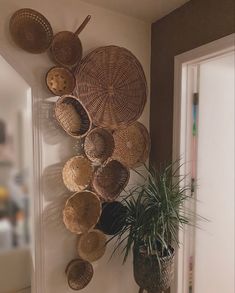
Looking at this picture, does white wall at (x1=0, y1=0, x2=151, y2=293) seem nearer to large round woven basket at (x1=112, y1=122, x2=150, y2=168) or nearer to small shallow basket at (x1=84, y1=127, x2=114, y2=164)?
small shallow basket at (x1=84, y1=127, x2=114, y2=164)

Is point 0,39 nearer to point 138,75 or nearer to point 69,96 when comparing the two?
point 69,96

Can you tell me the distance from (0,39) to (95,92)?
0.62 m

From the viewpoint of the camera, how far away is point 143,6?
5.44ft

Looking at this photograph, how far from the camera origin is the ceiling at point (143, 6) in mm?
1604

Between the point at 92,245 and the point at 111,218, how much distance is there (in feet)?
0.74

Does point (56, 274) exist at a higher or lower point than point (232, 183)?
lower

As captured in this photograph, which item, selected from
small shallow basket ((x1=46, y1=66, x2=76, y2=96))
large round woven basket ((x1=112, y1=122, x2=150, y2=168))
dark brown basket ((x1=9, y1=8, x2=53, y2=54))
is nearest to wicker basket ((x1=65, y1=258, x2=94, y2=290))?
large round woven basket ((x1=112, y1=122, x2=150, y2=168))

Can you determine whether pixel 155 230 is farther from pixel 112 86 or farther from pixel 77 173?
pixel 112 86

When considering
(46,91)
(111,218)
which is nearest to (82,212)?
(111,218)

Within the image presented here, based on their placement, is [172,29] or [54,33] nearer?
[54,33]

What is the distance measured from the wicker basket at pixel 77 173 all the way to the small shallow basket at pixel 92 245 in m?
0.34

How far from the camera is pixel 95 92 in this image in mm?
1651

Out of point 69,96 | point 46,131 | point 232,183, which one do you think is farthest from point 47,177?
point 232,183

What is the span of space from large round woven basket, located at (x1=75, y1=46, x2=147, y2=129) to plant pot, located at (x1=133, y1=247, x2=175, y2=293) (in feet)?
2.87
